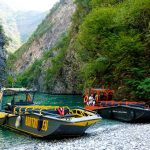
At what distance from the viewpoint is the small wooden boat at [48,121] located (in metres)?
20.0

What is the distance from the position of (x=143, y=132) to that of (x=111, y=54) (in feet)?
76.9

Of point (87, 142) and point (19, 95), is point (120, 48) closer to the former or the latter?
point (19, 95)

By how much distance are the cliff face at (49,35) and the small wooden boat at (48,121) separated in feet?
351

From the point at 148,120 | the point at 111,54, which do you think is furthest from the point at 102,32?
the point at 148,120

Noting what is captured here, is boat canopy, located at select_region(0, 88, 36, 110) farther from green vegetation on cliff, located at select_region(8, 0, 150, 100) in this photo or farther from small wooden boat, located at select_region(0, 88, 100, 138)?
green vegetation on cliff, located at select_region(8, 0, 150, 100)

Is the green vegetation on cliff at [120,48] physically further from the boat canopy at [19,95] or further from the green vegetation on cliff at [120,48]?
the boat canopy at [19,95]

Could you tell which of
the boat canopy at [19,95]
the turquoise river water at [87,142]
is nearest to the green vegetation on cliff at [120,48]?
the boat canopy at [19,95]

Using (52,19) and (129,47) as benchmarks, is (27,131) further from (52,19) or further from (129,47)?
(52,19)

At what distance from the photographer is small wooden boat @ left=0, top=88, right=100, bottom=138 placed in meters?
20.0

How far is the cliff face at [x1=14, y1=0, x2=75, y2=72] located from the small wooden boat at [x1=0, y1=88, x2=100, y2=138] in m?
107

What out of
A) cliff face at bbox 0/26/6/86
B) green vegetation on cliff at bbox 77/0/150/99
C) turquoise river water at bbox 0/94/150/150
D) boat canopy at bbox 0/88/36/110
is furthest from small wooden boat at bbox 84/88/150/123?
cliff face at bbox 0/26/6/86

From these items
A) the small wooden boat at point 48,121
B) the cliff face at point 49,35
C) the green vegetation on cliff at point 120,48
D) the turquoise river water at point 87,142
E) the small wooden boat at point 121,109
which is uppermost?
the cliff face at point 49,35

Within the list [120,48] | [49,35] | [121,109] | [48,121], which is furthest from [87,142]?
[49,35]

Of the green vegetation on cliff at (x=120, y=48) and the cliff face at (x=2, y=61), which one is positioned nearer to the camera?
the green vegetation on cliff at (x=120, y=48)
